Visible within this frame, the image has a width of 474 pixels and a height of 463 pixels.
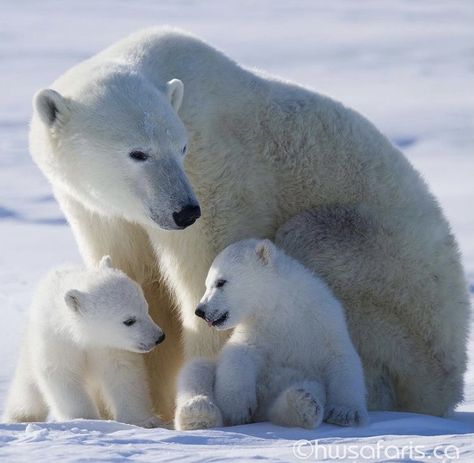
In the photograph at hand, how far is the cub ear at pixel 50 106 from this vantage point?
5.61m

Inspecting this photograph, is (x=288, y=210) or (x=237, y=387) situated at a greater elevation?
(x=288, y=210)

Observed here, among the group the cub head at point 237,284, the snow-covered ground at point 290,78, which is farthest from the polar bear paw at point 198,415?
the cub head at point 237,284

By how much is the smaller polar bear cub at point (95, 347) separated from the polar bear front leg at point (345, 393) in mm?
849

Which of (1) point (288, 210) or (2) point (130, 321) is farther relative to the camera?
(1) point (288, 210)

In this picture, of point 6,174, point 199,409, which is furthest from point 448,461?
point 6,174

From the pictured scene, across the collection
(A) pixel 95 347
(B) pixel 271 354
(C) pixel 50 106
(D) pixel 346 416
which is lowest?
(D) pixel 346 416

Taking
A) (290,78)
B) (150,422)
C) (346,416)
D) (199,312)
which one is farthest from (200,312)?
(290,78)

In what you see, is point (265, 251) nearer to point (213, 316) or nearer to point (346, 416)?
point (213, 316)

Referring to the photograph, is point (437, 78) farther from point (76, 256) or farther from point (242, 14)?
point (242, 14)

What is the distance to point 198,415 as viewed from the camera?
5266mm

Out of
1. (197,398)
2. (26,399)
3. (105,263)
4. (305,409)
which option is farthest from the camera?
(26,399)

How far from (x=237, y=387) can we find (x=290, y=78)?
13731mm

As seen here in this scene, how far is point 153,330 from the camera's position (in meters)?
5.77

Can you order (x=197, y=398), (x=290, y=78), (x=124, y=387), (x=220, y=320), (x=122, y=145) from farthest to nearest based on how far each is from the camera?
(x=290, y=78) → (x=124, y=387) → (x=220, y=320) → (x=122, y=145) → (x=197, y=398)
